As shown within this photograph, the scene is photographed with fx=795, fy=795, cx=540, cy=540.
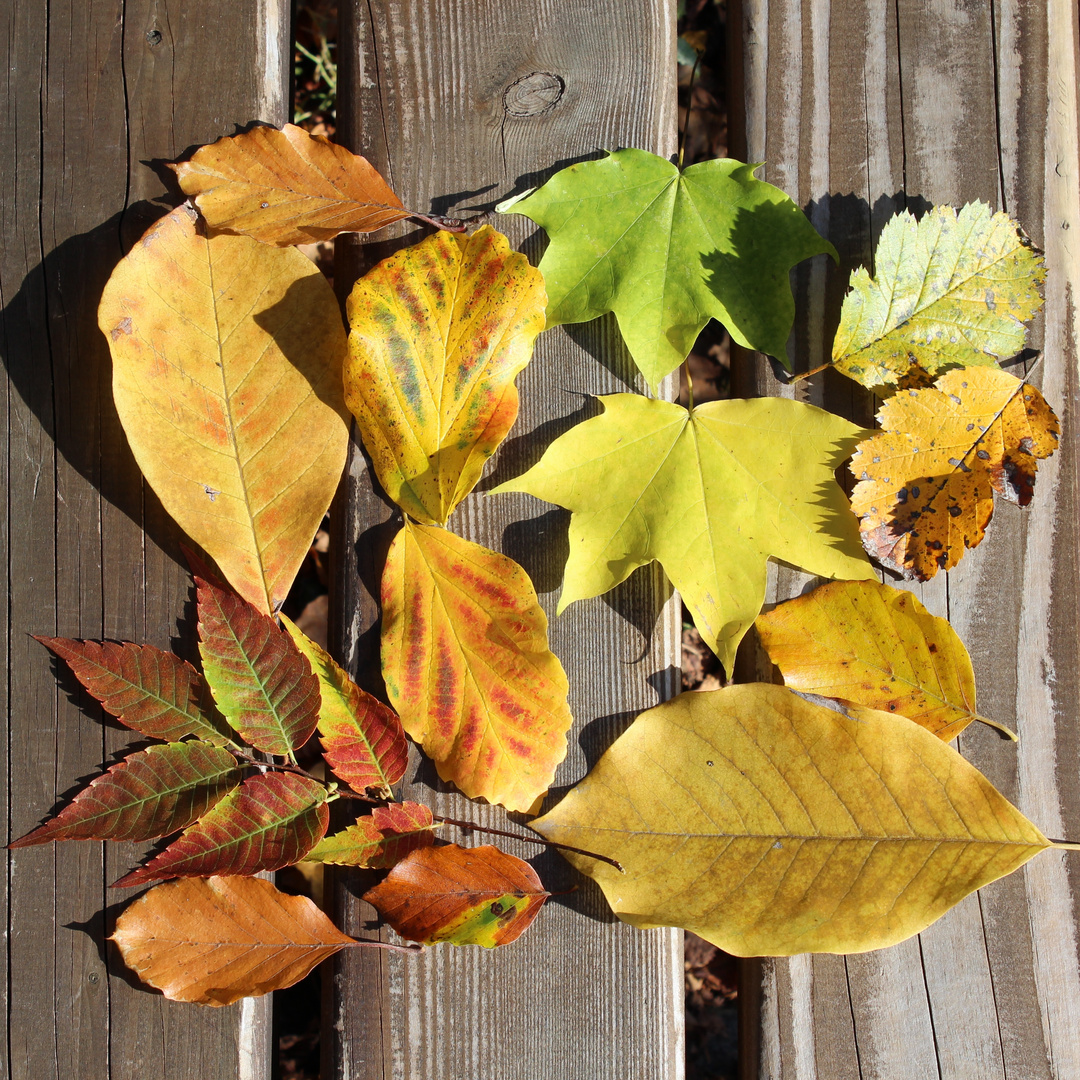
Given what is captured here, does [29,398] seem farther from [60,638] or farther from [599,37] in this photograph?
[599,37]

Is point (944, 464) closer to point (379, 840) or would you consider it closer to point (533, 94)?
point (533, 94)

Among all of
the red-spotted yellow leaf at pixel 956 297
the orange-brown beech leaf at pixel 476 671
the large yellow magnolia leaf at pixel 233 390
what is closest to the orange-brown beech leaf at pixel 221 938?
the orange-brown beech leaf at pixel 476 671

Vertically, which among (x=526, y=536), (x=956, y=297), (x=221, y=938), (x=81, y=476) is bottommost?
(x=221, y=938)

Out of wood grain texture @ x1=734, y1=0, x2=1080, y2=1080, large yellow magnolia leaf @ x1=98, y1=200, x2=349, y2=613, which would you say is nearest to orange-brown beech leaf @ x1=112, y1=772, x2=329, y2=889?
large yellow magnolia leaf @ x1=98, y1=200, x2=349, y2=613

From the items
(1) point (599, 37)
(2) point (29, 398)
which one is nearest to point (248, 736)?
(2) point (29, 398)

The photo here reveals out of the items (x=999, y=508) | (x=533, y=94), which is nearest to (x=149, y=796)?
(x=533, y=94)

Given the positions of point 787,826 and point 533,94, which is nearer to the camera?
point 787,826
